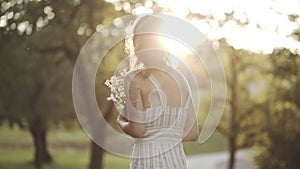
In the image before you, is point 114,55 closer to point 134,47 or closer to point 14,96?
point 14,96

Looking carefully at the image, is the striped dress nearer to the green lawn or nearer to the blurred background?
the blurred background

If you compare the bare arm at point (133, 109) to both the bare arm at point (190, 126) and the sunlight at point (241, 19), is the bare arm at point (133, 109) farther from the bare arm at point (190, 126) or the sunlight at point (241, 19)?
the sunlight at point (241, 19)

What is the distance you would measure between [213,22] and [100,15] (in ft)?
10.5

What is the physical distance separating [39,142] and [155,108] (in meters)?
29.2

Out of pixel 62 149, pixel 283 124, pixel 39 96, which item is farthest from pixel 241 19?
pixel 62 149

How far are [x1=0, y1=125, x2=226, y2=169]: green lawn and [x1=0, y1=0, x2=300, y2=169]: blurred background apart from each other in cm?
411

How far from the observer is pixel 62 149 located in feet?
161

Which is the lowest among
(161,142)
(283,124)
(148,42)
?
(283,124)

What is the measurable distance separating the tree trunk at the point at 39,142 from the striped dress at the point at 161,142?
26.4 m

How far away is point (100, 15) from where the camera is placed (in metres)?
17.9

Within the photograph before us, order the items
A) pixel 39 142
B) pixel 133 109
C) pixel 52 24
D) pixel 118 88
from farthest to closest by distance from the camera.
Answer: pixel 39 142 < pixel 52 24 < pixel 118 88 < pixel 133 109

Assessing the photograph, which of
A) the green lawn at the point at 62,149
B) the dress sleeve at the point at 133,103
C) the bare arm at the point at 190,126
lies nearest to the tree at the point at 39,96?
the green lawn at the point at 62,149

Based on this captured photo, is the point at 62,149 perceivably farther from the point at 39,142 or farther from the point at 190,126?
the point at 190,126

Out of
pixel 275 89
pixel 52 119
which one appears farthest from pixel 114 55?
pixel 52 119
